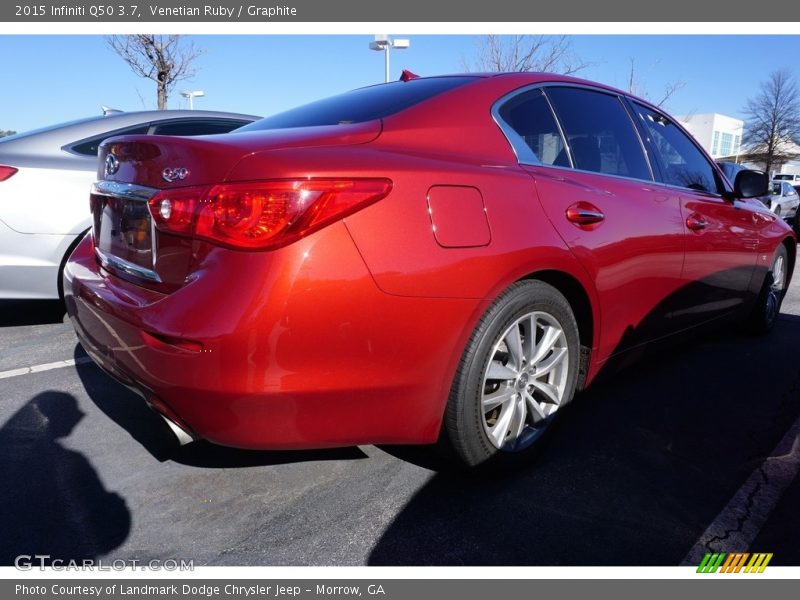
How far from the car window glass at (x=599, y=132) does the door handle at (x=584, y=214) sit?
0.84ft

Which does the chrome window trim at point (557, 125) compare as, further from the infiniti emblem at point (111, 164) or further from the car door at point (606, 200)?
the infiniti emblem at point (111, 164)

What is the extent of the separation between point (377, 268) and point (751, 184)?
118 inches

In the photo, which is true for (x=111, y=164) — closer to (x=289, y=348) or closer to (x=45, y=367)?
(x=289, y=348)

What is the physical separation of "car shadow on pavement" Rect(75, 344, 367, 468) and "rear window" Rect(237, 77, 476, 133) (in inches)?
52.5

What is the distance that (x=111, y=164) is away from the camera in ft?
7.12

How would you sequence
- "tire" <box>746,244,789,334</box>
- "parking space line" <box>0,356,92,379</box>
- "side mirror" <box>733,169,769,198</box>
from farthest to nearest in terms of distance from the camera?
"tire" <box>746,244,789,334</box> → "side mirror" <box>733,169,769,198</box> → "parking space line" <box>0,356,92,379</box>

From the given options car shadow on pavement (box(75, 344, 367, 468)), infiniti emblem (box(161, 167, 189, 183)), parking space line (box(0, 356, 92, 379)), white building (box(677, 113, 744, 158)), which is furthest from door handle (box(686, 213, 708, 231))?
white building (box(677, 113, 744, 158))

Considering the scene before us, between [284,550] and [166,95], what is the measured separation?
1257 centimetres

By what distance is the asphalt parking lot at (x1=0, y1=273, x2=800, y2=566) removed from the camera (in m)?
1.95

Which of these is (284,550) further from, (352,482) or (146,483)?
(146,483)

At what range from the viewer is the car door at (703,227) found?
3.16 meters

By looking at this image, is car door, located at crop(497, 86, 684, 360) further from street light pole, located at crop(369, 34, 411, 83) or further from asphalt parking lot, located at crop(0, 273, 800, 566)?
street light pole, located at crop(369, 34, 411, 83)
